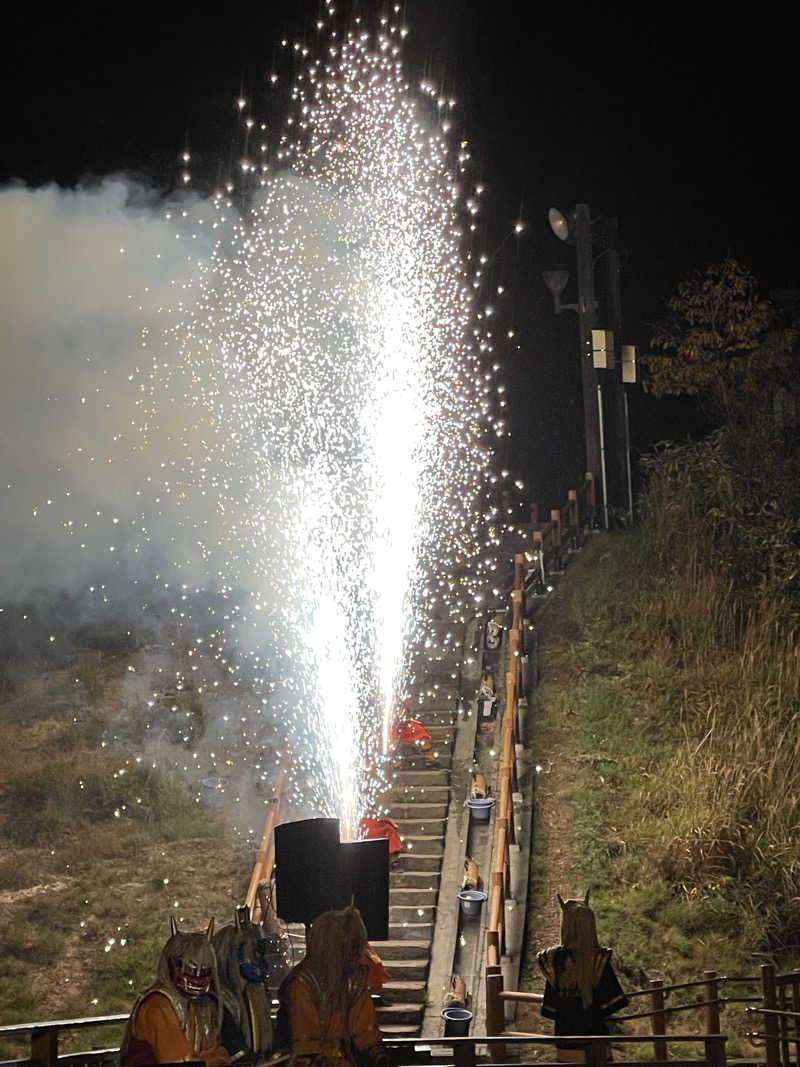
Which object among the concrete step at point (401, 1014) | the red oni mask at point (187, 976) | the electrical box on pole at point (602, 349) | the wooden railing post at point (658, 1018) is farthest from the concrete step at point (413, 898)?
the electrical box on pole at point (602, 349)

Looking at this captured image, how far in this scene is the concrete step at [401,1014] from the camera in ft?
33.3

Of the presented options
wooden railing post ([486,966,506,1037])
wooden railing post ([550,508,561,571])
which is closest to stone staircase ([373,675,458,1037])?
wooden railing post ([486,966,506,1037])

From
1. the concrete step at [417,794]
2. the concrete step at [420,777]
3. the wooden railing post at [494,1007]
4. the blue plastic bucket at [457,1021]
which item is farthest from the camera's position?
the concrete step at [420,777]

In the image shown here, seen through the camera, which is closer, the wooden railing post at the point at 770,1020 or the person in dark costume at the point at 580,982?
the person in dark costume at the point at 580,982

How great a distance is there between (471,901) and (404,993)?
1.08m

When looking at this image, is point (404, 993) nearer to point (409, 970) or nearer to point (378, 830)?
point (409, 970)

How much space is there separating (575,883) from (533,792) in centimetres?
144

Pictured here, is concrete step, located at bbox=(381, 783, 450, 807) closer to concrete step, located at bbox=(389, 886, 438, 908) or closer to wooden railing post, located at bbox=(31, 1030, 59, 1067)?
concrete step, located at bbox=(389, 886, 438, 908)

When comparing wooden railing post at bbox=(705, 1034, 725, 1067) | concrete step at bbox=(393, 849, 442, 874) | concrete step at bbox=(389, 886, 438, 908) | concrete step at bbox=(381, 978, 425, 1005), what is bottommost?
concrete step at bbox=(381, 978, 425, 1005)

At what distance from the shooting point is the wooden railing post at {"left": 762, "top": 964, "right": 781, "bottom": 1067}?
24.9ft

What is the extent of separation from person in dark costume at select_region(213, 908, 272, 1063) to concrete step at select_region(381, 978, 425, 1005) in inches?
172

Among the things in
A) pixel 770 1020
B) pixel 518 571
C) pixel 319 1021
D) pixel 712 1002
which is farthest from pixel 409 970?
pixel 518 571

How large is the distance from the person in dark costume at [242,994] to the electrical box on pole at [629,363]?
13.4m

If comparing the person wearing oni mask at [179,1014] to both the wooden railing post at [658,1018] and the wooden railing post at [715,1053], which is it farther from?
the wooden railing post at [658,1018]
